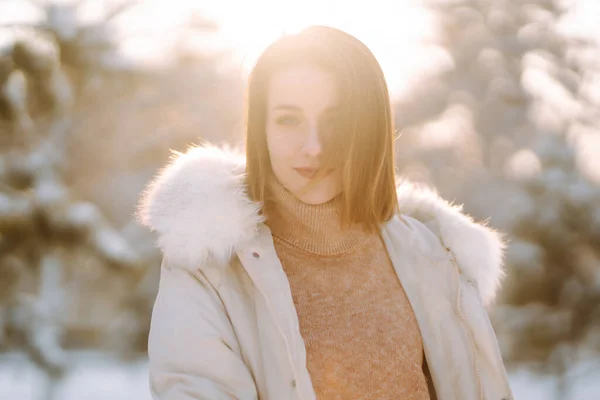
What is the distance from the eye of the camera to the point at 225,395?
4.38ft

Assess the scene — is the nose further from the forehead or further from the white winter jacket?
the white winter jacket

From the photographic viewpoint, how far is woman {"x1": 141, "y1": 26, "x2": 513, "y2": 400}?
1.38 m

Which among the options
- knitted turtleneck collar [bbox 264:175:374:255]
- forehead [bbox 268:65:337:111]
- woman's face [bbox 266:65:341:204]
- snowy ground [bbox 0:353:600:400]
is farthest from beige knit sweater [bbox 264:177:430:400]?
snowy ground [bbox 0:353:600:400]

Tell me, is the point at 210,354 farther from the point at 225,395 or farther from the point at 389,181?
the point at 389,181

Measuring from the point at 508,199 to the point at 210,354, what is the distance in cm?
467

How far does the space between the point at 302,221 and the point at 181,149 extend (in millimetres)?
4131

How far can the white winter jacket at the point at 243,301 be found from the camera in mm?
1356

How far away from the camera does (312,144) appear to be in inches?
58.4

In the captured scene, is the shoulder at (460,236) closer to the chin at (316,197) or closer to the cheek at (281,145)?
the chin at (316,197)

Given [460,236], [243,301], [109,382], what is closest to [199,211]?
[243,301]

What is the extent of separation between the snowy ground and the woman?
4278 mm

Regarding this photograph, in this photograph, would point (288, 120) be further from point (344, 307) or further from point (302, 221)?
point (344, 307)

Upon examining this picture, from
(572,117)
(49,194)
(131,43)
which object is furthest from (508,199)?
(49,194)

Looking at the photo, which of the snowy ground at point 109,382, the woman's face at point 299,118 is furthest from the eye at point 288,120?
the snowy ground at point 109,382
